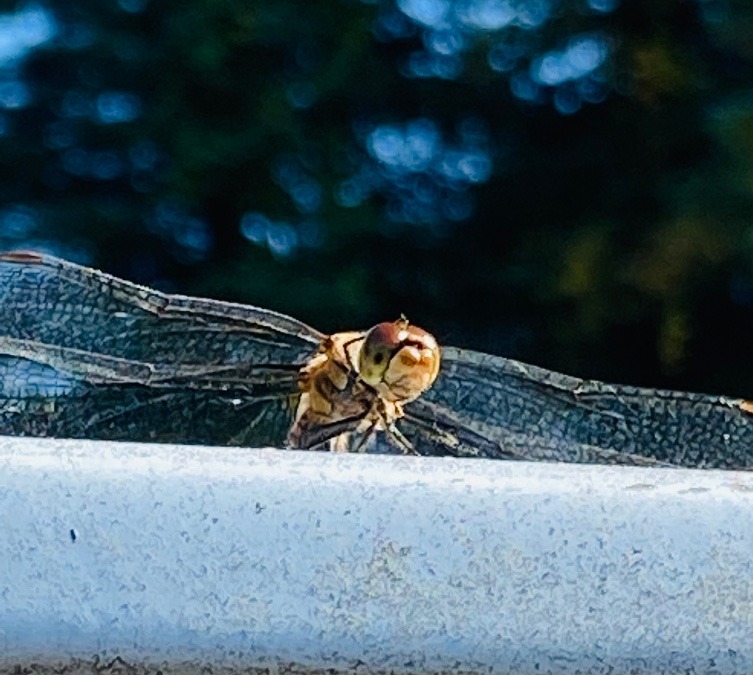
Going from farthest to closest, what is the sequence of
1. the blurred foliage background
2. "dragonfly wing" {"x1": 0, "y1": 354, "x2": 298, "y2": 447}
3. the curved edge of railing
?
1. the blurred foliage background
2. "dragonfly wing" {"x1": 0, "y1": 354, "x2": 298, "y2": 447}
3. the curved edge of railing

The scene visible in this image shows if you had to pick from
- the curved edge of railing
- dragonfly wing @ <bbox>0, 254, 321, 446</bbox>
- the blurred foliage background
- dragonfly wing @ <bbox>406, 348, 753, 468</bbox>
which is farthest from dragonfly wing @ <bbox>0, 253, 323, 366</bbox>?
the blurred foliage background

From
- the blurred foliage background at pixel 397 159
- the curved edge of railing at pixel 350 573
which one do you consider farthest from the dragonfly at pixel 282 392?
the blurred foliage background at pixel 397 159

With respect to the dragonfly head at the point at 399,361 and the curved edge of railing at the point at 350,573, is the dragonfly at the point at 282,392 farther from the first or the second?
the curved edge of railing at the point at 350,573

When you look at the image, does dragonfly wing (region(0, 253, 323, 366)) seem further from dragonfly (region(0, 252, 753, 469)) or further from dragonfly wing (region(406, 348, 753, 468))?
dragonfly wing (region(406, 348, 753, 468))

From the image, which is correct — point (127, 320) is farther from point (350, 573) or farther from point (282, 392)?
point (350, 573)

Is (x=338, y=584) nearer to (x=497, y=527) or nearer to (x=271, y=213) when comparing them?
(x=497, y=527)

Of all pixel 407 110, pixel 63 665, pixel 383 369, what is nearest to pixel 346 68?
pixel 407 110

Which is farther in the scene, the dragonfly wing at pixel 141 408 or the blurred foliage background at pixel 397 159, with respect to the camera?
the blurred foliage background at pixel 397 159
